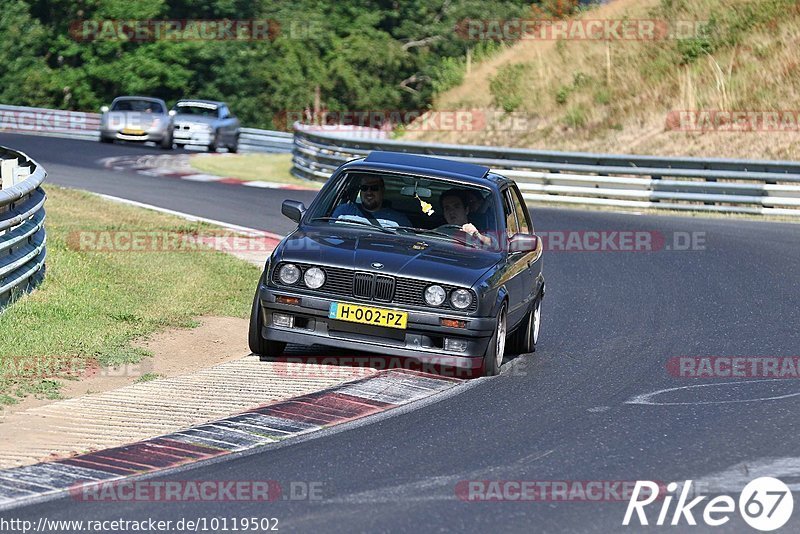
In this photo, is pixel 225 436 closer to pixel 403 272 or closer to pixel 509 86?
pixel 403 272

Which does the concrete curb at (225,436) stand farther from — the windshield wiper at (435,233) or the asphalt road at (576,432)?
the windshield wiper at (435,233)

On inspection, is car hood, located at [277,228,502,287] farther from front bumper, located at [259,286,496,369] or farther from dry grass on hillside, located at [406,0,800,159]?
dry grass on hillside, located at [406,0,800,159]

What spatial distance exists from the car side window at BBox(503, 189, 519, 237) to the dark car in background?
0.03 metres

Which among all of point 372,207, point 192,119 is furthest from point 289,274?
point 192,119

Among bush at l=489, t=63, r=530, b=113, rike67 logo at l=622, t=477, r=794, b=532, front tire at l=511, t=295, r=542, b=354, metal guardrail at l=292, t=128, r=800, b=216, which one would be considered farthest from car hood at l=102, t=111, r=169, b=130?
rike67 logo at l=622, t=477, r=794, b=532

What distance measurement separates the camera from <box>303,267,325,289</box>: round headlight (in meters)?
9.82

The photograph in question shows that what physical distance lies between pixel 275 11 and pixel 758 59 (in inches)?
1264

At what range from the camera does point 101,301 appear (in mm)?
12430

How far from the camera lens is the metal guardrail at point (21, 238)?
11.4m

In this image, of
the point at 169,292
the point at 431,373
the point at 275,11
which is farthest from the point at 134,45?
the point at 431,373

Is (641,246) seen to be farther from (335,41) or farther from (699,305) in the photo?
(335,41)

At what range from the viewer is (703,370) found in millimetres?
10445

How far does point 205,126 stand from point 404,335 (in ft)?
90.2

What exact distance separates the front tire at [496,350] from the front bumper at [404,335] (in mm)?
52
